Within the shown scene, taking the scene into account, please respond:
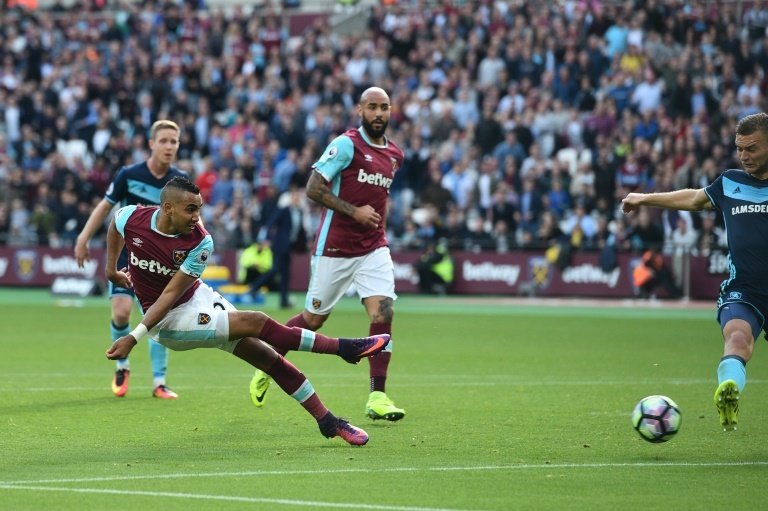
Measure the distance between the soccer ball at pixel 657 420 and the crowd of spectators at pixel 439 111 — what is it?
57.3 ft

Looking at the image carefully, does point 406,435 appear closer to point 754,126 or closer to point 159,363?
point 754,126

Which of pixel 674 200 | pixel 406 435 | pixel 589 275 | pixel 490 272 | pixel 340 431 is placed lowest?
pixel 490 272

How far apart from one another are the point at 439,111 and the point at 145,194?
18953 millimetres

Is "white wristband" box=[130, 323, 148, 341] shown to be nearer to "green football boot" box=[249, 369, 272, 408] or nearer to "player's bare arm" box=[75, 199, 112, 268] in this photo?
"green football boot" box=[249, 369, 272, 408]

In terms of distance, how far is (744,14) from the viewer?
30781 mm

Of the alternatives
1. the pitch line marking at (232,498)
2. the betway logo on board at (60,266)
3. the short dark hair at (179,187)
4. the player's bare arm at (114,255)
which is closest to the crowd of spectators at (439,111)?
the betway logo on board at (60,266)

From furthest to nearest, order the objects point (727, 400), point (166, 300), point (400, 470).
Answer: point (166, 300), point (727, 400), point (400, 470)

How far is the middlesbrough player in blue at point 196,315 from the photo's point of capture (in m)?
9.48

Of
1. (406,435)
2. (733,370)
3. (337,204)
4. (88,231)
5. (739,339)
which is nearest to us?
(733,370)

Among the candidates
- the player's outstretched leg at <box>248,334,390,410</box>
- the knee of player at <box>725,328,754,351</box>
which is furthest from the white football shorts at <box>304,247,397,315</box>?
the knee of player at <box>725,328,754,351</box>

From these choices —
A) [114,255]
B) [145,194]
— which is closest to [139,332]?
[114,255]

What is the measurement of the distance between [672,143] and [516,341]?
1036cm

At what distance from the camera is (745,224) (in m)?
9.56

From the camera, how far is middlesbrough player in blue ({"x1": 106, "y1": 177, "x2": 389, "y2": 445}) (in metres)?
9.48
